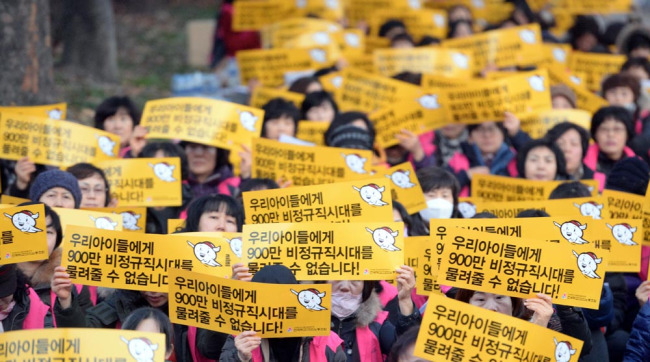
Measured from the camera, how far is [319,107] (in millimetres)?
9977

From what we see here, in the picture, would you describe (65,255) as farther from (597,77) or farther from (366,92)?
(597,77)

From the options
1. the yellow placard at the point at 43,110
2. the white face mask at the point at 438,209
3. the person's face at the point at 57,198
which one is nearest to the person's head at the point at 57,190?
the person's face at the point at 57,198

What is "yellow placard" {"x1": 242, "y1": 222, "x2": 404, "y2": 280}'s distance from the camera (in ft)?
19.6

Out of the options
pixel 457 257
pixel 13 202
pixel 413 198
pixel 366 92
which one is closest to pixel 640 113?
pixel 366 92

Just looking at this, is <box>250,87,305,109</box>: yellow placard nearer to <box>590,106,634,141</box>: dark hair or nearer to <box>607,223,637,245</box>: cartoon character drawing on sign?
<box>590,106,634,141</box>: dark hair

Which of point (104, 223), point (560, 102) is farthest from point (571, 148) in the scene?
point (104, 223)

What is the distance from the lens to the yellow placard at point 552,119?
31.4 ft

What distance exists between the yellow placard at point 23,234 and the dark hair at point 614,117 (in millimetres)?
5202

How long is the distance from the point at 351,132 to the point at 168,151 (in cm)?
155

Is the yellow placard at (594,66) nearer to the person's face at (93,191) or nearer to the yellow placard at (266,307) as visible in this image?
the person's face at (93,191)

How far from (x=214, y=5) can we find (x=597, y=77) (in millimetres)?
14361

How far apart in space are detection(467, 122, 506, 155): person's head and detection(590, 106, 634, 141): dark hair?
0.83 meters

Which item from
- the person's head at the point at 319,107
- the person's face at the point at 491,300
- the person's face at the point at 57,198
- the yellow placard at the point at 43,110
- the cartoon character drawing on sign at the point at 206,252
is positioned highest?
the person's head at the point at 319,107

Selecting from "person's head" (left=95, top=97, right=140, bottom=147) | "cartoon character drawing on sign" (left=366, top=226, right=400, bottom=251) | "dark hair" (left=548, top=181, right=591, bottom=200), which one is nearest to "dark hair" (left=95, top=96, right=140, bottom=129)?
"person's head" (left=95, top=97, right=140, bottom=147)
